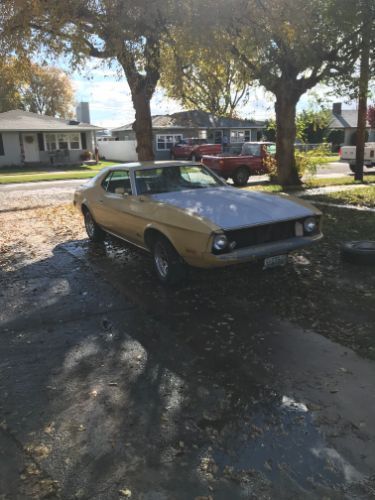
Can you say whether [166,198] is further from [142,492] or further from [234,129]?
[234,129]

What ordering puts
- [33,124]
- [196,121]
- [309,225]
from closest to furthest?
1. [309,225]
2. [33,124]
3. [196,121]

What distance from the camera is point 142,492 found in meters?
2.56

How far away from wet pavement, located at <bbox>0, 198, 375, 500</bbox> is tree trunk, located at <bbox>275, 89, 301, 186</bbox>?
10717 mm

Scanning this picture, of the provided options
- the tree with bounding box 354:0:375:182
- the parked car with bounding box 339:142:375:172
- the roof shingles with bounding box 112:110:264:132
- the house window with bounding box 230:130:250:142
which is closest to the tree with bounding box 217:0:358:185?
the tree with bounding box 354:0:375:182

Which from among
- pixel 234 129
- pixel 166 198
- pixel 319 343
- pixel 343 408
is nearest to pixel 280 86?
pixel 166 198

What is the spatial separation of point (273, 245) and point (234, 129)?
38283 millimetres

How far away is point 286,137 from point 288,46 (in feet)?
11.8

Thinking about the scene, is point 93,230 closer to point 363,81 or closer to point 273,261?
point 273,261

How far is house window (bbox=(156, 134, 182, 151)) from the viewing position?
3847 cm

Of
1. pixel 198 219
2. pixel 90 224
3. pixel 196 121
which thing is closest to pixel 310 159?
pixel 90 224

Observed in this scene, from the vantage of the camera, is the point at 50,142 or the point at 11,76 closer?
the point at 11,76

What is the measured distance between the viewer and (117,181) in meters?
7.39

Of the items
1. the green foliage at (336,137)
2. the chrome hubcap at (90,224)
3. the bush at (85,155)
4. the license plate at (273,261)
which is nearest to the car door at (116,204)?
the chrome hubcap at (90,224)

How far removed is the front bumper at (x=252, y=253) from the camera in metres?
5.10
